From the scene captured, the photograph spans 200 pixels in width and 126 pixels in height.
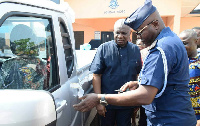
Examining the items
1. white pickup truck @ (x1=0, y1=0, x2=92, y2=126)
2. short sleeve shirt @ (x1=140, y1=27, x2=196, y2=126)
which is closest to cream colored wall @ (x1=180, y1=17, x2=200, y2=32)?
short sleeve shirt @ (x1=140, y1=27, x2=196, y2=126)

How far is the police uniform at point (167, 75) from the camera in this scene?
1.30 metres

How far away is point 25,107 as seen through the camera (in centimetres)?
90

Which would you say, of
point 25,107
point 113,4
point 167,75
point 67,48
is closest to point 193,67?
point 167,75

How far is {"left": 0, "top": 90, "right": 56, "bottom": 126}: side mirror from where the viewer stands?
897 millimetres

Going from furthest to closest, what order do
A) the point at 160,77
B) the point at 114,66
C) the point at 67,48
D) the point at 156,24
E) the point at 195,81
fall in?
the point at 114,66 → the point at 195,81 → the point at 67,48 → the point at 156,24 → the point at 160,77

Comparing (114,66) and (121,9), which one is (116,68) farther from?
(121,9)

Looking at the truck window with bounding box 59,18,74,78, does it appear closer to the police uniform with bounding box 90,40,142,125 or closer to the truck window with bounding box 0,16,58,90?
the truck window with bounding box 0,16,58,90

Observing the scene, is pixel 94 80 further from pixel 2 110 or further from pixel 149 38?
pixel 2 110

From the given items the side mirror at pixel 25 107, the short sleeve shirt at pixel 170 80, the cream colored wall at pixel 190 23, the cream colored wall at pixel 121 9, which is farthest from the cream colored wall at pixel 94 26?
the side mirror at pixel 25 107

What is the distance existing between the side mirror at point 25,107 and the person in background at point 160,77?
2.19ft

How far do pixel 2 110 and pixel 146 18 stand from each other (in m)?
1.14

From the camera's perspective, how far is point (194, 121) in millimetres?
1535

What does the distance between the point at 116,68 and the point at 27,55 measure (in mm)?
1229

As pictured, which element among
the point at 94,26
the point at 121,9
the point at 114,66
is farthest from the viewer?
the point at 94,26
